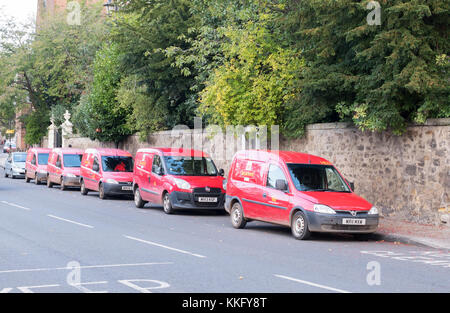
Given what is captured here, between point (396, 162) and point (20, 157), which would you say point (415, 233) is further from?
point (20, 157)

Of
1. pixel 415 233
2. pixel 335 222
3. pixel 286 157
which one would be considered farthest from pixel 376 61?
pixel 335 222

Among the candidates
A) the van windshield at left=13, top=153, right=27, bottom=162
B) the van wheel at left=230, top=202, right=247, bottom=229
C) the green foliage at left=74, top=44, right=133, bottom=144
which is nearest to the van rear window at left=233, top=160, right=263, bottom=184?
the van wheel at left=230, top=202, right=247, bottom=229

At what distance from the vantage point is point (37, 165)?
36.6 m

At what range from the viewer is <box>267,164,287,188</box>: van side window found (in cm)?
1552

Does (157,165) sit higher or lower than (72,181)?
higher

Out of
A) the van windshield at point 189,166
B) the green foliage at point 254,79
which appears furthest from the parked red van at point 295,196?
the green foliage at point 254,79

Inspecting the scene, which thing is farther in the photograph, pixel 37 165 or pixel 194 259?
pixel 37 165

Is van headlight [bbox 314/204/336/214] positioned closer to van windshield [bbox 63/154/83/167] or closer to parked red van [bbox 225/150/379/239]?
parked red van [bbox 225/150/379/239]

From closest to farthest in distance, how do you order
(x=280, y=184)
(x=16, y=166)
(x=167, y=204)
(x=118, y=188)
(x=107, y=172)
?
(x=280, y=184) < (x=167, y=204) < (x=118, y=188) < (x=107, y=172) < (x=16, y=166)

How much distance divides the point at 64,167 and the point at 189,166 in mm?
12813

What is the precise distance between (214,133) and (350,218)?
13155mm

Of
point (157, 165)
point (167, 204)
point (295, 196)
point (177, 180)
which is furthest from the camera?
point (157, 165)

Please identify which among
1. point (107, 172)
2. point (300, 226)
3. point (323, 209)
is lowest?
point (300, 226)
